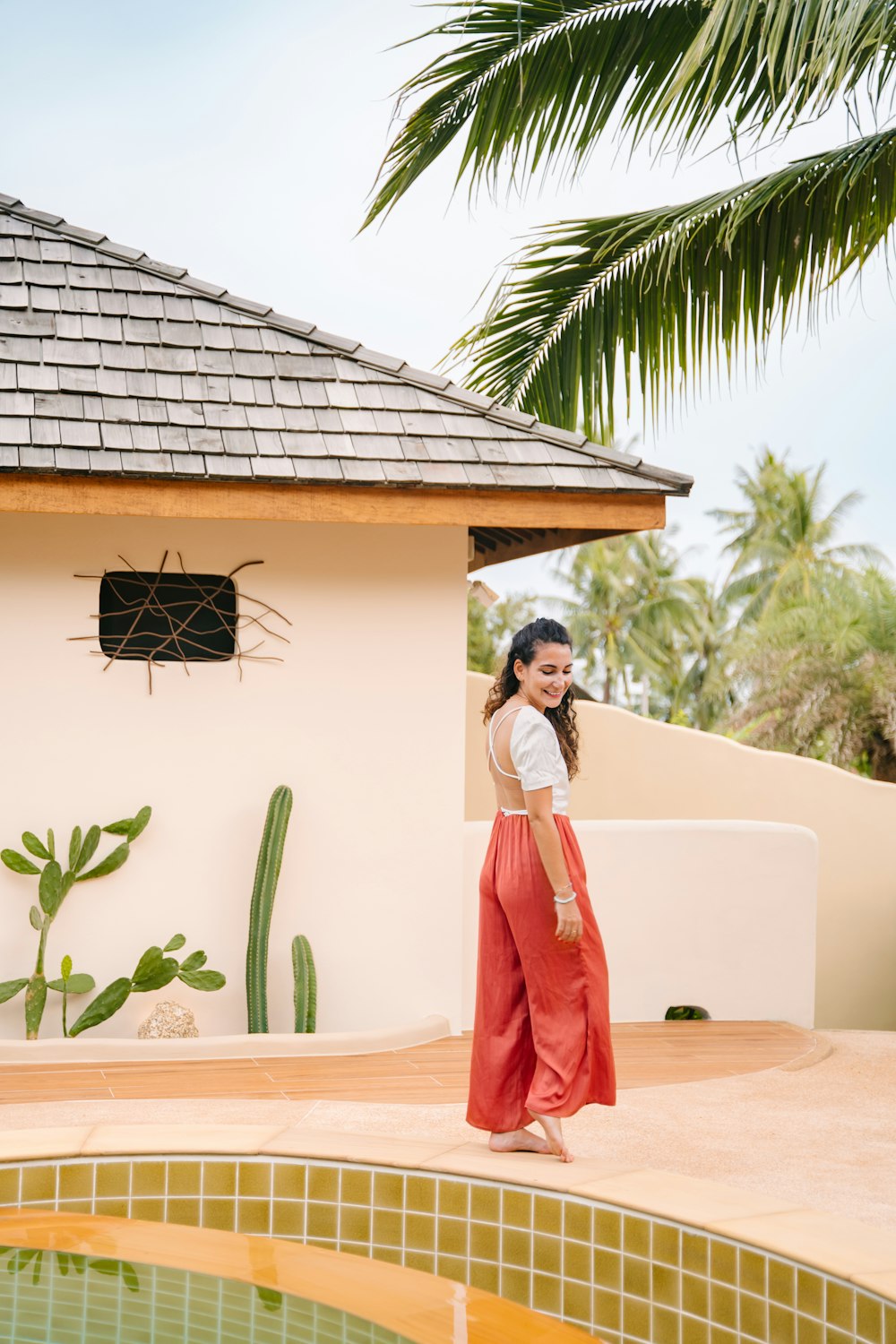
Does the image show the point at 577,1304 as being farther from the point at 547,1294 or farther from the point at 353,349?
the point at 353,349

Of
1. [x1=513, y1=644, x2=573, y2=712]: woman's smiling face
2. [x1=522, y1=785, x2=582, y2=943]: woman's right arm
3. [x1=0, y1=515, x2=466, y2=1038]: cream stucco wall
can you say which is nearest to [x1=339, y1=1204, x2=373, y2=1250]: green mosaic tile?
[x1=522, y1=785, x2=582, y2=943]: woman's right arm

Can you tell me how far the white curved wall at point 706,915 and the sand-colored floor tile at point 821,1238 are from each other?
3666 mm

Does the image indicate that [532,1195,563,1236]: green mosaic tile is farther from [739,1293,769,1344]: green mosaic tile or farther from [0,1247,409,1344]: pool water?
[0,1247,409,1344]: pool water

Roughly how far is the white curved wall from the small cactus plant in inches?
47.3

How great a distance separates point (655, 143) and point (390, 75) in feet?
140

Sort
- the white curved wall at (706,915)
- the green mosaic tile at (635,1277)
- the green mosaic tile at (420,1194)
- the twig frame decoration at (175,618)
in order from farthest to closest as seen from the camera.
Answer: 1. the white curved wall at (706,915)
2. the twig frame decoration at (175,618)
3. the green mosaic tile at (420,1194)
4. the green mosaic tile at (635,1277)

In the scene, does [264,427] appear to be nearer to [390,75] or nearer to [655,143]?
[655,143]

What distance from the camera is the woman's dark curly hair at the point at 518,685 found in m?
4.22

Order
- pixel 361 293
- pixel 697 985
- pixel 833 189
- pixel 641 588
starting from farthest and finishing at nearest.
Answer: pixel 361 293 < pixel 641 588 < pixel 697 985 < pixel 833 189

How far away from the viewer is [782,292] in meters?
6.45

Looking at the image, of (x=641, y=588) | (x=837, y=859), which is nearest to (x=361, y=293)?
(x=641, y=588)

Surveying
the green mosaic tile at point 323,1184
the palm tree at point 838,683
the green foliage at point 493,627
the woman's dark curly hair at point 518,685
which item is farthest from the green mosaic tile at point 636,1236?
the green foliage at point 493,627

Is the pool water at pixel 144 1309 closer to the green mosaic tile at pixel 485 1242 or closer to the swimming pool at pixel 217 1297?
the swimming pool at pixel 217 1297

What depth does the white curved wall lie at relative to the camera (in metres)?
7.05
